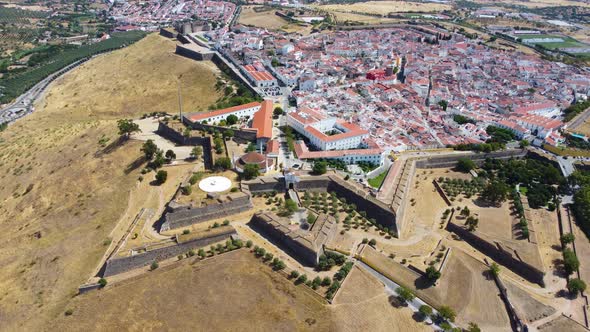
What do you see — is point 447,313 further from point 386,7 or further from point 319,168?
point 386,7

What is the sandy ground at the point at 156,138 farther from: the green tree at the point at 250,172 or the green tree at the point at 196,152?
the green tree at the point at 250,172

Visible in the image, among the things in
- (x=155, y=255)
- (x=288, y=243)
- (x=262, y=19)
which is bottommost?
(x=262, y=19)

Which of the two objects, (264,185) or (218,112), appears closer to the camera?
(264,185)

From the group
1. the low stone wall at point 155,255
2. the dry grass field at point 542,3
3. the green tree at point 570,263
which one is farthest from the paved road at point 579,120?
the dry grass field at point 542,3

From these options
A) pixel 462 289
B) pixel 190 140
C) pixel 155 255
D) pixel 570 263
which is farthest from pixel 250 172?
pixel 570 263

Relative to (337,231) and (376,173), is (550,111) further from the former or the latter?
(337,231)
